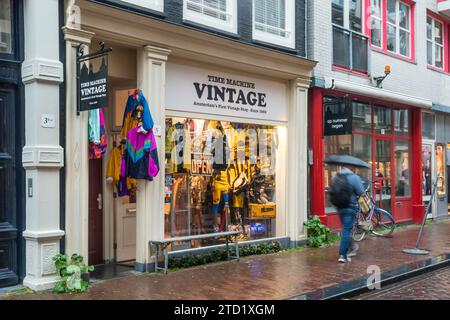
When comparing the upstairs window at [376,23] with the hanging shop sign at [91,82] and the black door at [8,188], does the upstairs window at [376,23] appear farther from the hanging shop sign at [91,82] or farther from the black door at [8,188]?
the black door at [8,188]

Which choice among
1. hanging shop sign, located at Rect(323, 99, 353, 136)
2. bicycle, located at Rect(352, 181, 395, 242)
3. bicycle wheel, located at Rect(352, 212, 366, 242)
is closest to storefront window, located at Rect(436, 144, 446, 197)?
bicycle, located at Rect(352, 181, 395, 242)

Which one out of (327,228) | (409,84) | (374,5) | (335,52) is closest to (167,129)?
(327,228)

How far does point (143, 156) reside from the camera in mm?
8336

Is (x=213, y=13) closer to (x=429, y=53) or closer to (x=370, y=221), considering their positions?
(x=370, y=221)

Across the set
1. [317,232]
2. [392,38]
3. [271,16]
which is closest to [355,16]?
[392,38]

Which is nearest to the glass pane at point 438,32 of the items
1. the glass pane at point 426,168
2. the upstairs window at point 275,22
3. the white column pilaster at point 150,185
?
the glass pane at point 426,168

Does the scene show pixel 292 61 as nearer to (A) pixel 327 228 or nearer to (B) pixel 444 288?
(A) pixel 327 228

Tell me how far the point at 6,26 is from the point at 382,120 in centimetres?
1039

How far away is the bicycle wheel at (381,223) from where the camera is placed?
13006 mm

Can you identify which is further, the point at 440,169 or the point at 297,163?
the point at 440,169

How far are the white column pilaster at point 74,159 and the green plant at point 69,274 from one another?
184 millimetres

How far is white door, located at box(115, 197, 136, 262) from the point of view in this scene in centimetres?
941

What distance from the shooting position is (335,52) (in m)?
12.6

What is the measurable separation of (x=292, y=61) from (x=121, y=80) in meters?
3.78
